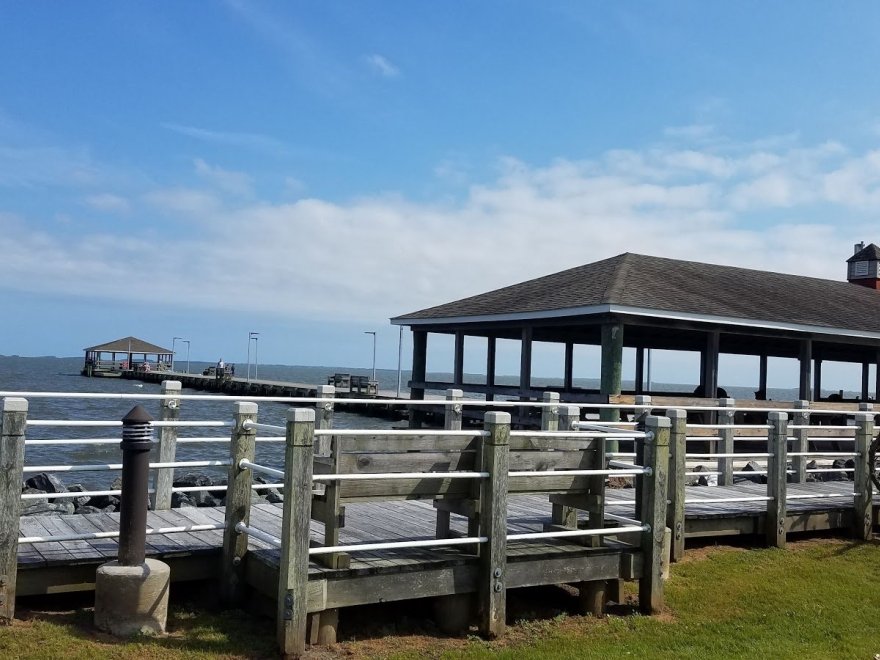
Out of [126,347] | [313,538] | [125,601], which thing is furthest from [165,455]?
[126,347]

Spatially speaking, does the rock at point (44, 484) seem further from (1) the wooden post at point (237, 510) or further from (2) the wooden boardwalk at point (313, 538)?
(1) the wooden post at point (237, 510)

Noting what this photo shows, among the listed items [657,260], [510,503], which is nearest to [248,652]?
[510,503]

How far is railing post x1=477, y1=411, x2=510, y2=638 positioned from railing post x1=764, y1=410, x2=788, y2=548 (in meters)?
4.23

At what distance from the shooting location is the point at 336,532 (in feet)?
17.9

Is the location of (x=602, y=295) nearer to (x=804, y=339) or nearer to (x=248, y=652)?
(x=804, y=339)

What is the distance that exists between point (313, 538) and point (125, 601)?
146 centimetres

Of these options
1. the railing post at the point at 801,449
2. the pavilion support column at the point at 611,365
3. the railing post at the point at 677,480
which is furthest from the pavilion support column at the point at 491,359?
the railing post at the point at 677,480

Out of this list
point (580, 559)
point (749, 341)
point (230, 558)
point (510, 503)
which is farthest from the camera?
point (749, 341)

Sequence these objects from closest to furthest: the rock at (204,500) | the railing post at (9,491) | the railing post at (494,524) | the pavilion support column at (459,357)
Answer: the railing post at (9,491) < the railing post at (494,524) < the rock at (204,500) < the pavilion support column at (459,357)

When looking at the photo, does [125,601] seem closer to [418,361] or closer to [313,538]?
[313,538]

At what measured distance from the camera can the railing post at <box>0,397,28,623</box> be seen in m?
5.31

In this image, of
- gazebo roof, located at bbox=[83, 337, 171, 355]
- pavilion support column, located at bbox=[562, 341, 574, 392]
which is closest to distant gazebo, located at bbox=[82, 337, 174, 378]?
gazebo roof, located at bbox=[83, 337, 171, 355]

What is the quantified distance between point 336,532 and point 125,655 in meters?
1.38

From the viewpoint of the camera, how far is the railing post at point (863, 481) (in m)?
9.59
